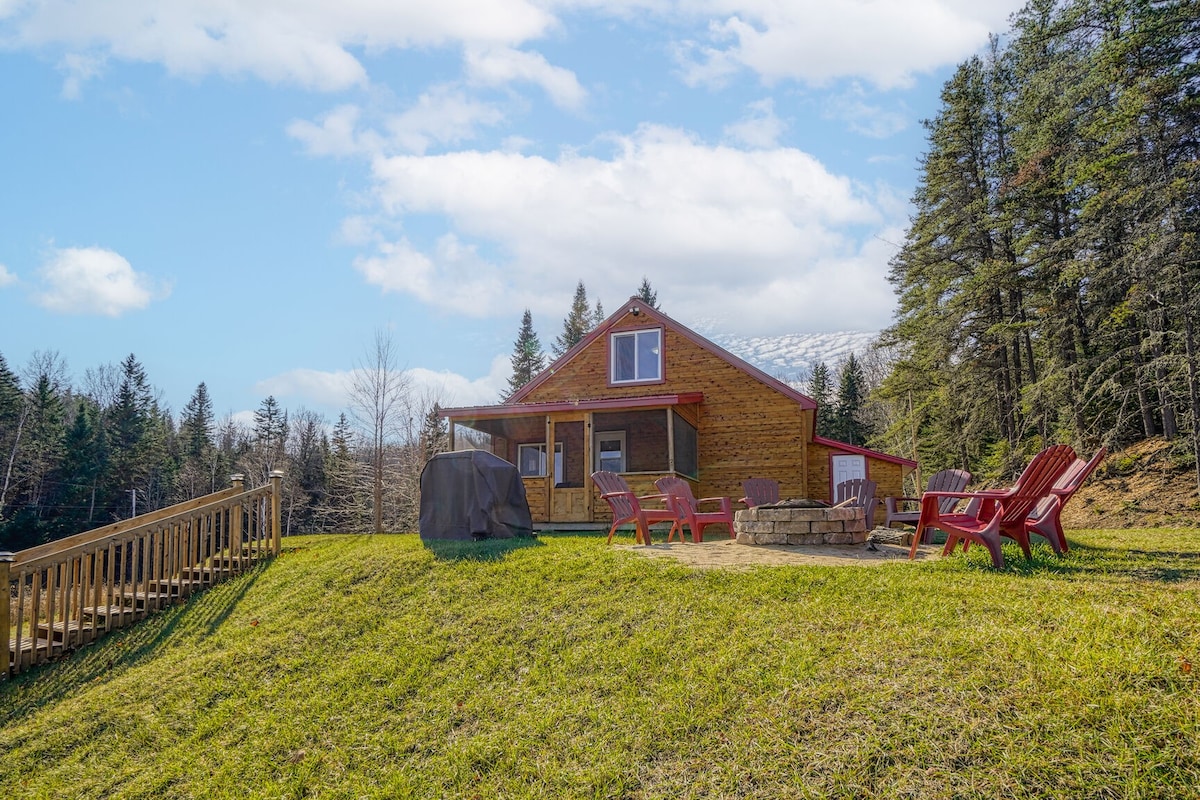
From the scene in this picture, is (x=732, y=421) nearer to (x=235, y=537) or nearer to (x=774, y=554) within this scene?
(x=774, y=554)

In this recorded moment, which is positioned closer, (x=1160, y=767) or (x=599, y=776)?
(x=1160, y=767)

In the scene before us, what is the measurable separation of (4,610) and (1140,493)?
66.6 ft

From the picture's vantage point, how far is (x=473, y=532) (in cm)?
1001

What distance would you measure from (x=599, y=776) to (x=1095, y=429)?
19.1m

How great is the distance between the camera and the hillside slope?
14695 mm

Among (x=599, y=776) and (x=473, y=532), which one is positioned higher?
(x=473, y=532)

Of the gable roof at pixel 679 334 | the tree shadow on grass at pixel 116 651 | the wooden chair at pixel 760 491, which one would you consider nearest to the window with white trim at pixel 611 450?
the gable roof at pixel 679 334

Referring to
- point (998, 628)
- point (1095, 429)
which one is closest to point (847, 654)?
point (998, 628)

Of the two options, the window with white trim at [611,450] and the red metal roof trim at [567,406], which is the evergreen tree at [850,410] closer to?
the window with white trim at [611,450]

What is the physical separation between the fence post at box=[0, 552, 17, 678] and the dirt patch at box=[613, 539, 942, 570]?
6.53m

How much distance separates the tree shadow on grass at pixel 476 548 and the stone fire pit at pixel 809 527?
281 cm

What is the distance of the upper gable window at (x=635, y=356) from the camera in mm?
16469

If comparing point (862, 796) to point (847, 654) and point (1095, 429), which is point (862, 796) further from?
point (1095, 429)

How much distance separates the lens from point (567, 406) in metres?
14.4
